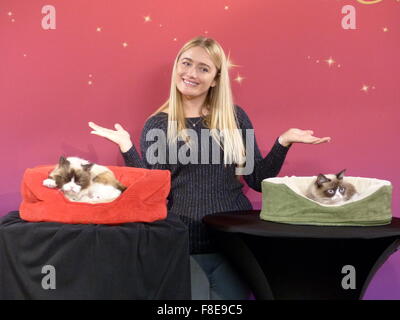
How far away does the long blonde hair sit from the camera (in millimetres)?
1974

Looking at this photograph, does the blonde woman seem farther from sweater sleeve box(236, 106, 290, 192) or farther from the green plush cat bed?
the green plush cat bed

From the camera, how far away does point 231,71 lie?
2213mm

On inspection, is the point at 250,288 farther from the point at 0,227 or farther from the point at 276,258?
the point at 0,227

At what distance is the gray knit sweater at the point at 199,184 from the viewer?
192cm

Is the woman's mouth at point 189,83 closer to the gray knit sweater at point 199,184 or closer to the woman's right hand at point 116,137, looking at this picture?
the gray knit sweater at point 199,184

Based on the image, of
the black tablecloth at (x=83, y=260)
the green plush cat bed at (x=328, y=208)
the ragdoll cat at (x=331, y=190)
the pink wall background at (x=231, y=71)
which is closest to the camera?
the black tablecloth at (x=83, y=260)

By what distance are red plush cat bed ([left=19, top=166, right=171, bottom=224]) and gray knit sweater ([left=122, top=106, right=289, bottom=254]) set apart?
32 cm

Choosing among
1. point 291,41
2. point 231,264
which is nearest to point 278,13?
point 291,41

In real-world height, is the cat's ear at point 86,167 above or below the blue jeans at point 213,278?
above

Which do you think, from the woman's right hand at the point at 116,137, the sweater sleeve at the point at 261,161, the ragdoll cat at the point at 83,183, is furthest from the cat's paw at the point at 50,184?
the sweater sleeve at the point at 261,161

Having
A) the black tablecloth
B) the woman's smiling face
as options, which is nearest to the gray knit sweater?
the woman's smiling face

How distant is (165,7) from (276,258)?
1031 mm
